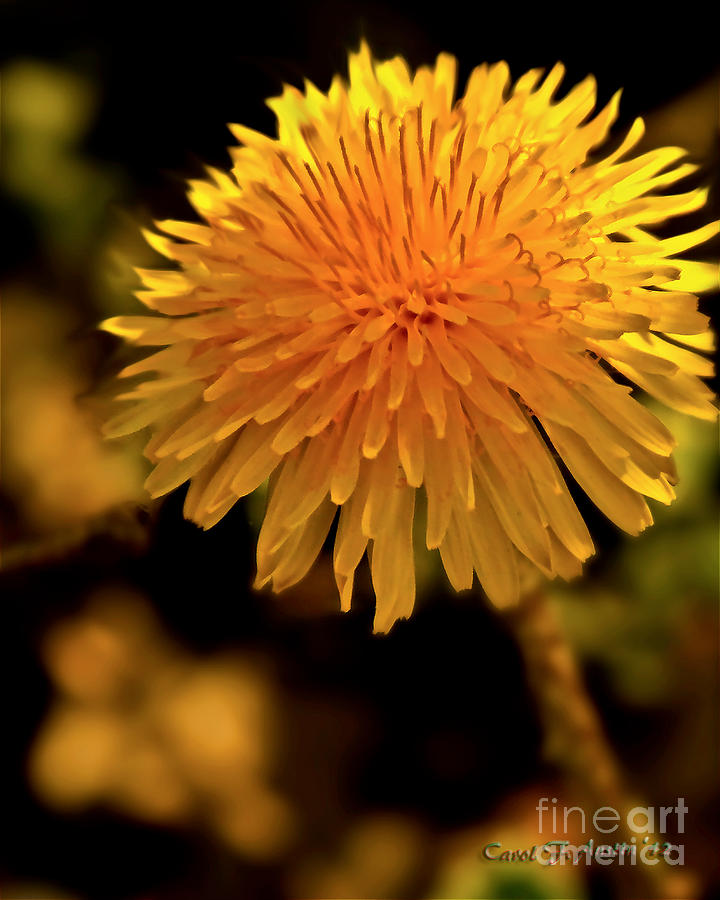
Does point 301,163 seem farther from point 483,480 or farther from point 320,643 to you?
point 320,643

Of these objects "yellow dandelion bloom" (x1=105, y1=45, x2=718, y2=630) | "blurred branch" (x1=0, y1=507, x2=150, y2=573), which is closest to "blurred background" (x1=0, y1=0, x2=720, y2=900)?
"blurred branch" (x1=0, y1=507, x2=150, y2=573)

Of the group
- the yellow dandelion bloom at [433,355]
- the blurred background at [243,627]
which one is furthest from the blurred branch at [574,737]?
the yellow dandelion bloom at [433,355]

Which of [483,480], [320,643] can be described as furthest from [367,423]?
[320,643]

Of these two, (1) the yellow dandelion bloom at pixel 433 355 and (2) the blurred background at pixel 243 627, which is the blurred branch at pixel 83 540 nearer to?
(2) the blurred background at pixel 243 627

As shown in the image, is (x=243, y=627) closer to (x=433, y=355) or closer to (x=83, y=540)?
(x=83, y=540)

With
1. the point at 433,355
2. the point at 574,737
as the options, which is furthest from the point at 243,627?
the point at 433,355

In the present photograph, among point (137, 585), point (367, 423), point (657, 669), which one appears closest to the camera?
point (367, 423)
